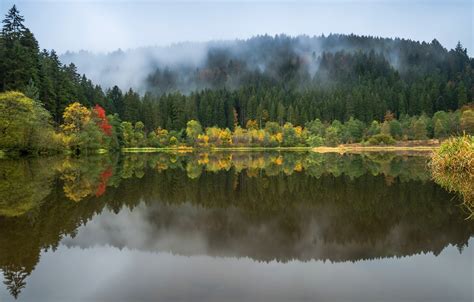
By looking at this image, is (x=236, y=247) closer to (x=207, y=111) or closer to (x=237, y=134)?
(x=237, y=134)

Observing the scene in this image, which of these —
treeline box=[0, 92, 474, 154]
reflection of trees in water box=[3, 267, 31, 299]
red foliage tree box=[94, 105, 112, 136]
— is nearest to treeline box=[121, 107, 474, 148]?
treeline box=[0, 92, 474, 154]

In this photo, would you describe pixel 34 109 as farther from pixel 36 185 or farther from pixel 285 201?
pixel 285 201

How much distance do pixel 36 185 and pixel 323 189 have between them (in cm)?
1209

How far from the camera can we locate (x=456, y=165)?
1891 centimetres

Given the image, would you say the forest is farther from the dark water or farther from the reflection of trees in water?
the reflection of trees in water

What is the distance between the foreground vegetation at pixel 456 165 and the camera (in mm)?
15384

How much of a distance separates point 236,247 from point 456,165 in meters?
14.5

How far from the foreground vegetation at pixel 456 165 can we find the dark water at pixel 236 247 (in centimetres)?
90

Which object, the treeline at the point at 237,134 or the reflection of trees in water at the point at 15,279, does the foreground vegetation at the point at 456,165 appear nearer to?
the reflection of trees in water at the point at 15,279

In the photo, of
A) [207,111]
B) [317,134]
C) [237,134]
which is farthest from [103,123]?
[207,111]

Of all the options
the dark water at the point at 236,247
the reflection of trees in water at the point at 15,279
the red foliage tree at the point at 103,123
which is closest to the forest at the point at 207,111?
the red foliage tree at the point at 103,123

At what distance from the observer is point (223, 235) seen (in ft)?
31.1

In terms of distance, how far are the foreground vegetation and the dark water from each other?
90 cm

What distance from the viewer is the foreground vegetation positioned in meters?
15.4
